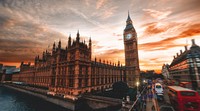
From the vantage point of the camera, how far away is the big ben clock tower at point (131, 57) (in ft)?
227

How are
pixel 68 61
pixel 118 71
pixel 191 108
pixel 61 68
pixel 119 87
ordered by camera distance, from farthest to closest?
pixel 118 71
pixel 61 68
pixel 68 61
pixel 119 87
pixel 191 108

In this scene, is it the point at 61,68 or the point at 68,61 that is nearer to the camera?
the point at 68,61

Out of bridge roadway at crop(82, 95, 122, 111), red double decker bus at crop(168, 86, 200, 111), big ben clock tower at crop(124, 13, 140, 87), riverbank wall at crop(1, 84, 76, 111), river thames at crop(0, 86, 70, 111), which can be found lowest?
river thames at crop(0, 86, 70, 111)

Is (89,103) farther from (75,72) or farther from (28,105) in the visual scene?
(28,105)

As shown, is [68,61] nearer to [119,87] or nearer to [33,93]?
[119,87]

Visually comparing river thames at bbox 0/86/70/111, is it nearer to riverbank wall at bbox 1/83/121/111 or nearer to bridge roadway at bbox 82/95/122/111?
riverbank wall at bbox 1/83/121/111

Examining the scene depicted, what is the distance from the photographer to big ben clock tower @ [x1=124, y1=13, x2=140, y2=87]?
227ft

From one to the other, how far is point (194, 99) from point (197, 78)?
4883 centimetres

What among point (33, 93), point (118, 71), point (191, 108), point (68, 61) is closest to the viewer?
point (191, 108)

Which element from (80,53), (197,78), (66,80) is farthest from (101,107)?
(197,78)

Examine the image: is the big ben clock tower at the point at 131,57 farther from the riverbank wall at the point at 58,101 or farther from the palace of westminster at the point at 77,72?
the riverbank wall at the point at 58,101

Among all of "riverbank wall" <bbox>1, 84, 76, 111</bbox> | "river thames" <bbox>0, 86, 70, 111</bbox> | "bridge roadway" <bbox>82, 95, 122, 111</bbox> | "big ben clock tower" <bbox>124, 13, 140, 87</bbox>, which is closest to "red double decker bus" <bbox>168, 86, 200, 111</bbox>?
"bridge roadway" <bbox>82, 95, 122, 111</bbox>

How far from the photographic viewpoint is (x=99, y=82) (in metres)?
53.4

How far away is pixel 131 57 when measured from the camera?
73125mm
